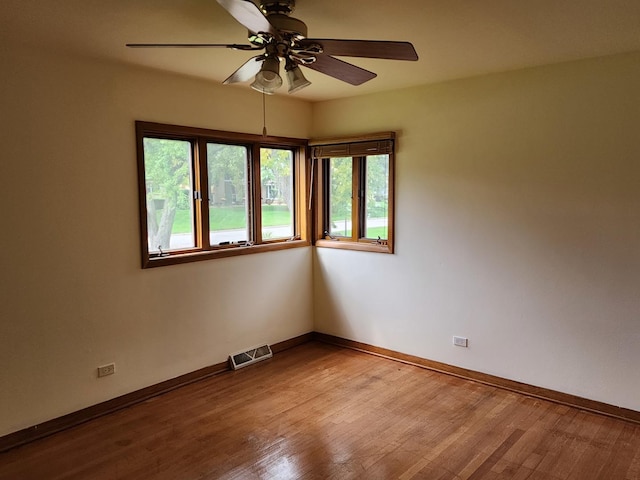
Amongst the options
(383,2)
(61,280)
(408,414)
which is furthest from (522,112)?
(61,280)

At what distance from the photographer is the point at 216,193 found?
407 centimetres

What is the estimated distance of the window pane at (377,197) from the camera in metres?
4.34

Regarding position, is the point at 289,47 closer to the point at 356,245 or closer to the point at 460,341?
the point at 356,245

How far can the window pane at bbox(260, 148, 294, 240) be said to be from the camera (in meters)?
4.51

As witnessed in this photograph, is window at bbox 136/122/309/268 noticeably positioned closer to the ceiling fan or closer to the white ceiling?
the white ceiling

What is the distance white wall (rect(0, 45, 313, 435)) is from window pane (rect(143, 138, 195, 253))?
0.18 meters

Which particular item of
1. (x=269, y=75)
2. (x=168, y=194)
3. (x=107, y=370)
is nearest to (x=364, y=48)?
(x=269, y=75)

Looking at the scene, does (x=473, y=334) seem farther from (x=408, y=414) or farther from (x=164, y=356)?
(x=164, y=356)

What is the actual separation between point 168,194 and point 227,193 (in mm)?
591

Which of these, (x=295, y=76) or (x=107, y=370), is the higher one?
(x=295, y=76)

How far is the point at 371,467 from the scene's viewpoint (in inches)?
104

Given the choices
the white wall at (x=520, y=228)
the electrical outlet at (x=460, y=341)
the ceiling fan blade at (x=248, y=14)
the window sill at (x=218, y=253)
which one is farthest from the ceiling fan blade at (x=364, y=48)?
the electrical outlet at (x=460, y=341)

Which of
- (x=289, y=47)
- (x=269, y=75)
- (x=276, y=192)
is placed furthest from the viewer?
(x=276, y=192)

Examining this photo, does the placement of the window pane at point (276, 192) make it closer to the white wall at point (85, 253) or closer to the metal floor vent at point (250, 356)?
the white wall at point (85, 253)
